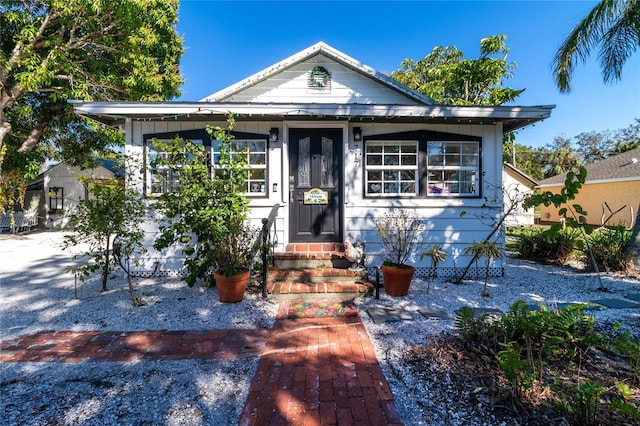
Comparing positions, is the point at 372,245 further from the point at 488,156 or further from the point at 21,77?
the point at 21,77

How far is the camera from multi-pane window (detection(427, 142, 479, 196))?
5.52 meters

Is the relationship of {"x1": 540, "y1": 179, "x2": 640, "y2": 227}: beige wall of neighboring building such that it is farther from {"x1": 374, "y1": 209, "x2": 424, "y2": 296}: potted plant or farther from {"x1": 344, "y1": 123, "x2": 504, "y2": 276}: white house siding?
{"x1": 374, "y1": 209, "x2": 424, "y2": 296}: potted plant

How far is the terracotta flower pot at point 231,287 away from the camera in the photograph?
392 centimetres

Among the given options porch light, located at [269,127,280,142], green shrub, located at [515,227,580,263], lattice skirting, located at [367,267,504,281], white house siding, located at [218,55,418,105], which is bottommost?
lattice skirting, located at [367,267,504,281]

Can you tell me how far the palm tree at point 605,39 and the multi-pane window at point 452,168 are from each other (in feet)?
13.9

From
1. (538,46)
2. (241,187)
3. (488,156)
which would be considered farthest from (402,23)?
(241,187)

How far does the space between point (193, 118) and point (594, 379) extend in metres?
→ 6.09

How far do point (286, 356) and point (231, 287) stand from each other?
5.22ft

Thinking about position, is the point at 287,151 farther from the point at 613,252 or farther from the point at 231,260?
the point at 613,252

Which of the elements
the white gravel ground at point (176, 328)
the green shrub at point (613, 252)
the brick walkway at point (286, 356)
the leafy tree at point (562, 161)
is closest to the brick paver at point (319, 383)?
the brick walkway at point (286, 356)

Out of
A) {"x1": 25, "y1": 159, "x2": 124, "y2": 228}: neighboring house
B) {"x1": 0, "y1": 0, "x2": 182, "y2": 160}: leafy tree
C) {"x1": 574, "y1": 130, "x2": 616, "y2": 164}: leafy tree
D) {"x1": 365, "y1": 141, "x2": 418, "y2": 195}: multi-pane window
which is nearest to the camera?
{"x1": 365, "y1": 141, "x2": 418, "y2": 195}: multi-pane window

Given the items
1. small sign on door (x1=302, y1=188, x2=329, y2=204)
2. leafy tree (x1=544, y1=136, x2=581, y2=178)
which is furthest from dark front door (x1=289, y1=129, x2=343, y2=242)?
leafy tree (x1=544, y1=136, x2=581, y2=178)

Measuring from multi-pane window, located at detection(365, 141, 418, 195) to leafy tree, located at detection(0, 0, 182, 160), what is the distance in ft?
27.8

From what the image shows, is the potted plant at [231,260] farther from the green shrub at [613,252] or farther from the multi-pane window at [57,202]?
the multi-pane window at [57,202]
